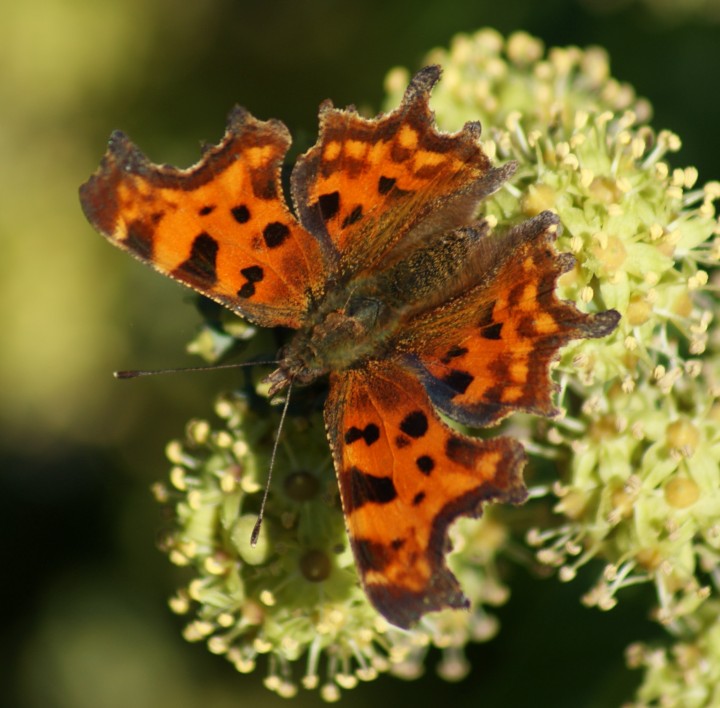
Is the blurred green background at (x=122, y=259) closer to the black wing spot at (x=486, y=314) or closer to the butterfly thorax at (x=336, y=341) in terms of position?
the butterfly thorax at (x=336, y=341)

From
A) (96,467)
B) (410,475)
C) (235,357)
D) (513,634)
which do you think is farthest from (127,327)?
(410,475)

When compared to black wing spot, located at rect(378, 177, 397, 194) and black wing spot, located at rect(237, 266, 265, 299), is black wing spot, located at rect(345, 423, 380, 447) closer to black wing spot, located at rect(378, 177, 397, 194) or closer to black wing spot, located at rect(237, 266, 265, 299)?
black wing spot, located at rect(237, 266, 265, 299)

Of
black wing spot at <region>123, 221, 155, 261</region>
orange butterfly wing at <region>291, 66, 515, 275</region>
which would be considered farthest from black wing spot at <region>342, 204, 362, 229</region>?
black wing spot at <region>123, 221, 155, 261</region>

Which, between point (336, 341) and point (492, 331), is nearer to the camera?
point (492, 331)

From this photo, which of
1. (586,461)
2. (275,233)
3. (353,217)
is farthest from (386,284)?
(586,461)

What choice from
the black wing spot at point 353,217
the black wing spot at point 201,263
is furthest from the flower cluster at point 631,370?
the black wing spot at point 201,263

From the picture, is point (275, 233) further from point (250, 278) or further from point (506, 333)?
point (506, 333)
